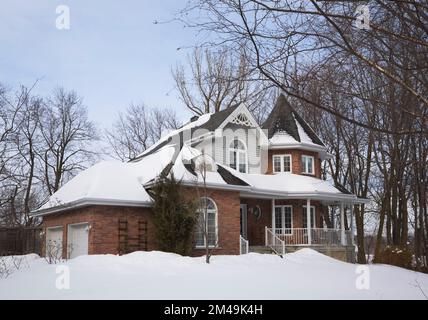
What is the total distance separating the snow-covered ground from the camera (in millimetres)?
10211

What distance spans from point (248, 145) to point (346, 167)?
41.1 feet

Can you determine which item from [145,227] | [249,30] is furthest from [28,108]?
[249,30]

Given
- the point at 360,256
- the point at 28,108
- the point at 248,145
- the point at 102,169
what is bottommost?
Answer: the point at 360,256

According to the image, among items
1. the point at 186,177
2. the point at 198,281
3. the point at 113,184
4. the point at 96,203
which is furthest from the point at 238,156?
the point at 198,281

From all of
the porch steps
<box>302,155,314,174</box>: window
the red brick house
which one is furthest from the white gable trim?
the porch steps

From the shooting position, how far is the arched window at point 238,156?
22903mm

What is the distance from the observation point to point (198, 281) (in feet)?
38.5

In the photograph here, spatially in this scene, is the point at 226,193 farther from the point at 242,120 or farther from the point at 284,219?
the point at 242,120

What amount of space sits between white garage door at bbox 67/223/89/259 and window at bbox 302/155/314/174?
11.7 metres

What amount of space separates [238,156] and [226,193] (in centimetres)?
364

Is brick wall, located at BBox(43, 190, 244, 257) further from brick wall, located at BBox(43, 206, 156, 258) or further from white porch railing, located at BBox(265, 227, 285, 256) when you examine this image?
white porch railing, located at BBox(265, 227, 285, 256)

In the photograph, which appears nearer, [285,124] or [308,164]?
[308,164]
